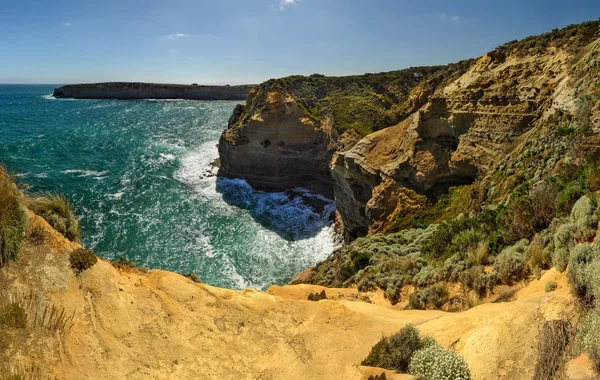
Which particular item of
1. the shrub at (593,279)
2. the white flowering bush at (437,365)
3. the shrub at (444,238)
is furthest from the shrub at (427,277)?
the shrub at (593,279)

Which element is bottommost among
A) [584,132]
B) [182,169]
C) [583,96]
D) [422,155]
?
[182,169]

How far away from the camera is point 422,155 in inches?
970

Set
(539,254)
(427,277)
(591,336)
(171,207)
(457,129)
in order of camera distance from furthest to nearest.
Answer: (171,207) < (457,129) < (427,277) < (539,254) < (591,336)

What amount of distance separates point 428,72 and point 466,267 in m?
50.3

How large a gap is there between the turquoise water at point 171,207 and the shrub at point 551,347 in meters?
20.6

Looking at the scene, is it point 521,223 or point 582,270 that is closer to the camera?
point 582,270

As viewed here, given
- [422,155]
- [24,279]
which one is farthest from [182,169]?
[24,279]

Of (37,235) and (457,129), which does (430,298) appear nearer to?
(37,235)

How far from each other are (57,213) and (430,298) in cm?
1189

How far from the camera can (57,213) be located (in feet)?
33.9

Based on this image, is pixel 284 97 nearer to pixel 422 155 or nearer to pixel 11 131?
pixel 422 155

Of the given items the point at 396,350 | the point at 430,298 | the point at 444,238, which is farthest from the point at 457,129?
the point at 396,350

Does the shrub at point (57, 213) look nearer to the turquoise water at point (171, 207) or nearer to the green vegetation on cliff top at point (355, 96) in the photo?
the turquoise water at point (171, 207)

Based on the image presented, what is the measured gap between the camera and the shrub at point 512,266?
9.88 m
